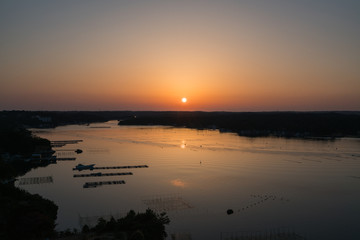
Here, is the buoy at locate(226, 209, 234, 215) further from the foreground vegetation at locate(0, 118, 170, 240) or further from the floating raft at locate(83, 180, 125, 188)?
the floating raft at locate(83, 180, 125, 188)

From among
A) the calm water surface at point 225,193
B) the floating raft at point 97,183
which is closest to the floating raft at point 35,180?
the calm water surface at point 225,193

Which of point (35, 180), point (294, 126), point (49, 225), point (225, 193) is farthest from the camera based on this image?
point (294, 126)

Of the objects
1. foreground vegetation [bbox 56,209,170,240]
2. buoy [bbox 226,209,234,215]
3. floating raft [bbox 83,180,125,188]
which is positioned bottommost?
floating raft [bbox 83,180,125,188]

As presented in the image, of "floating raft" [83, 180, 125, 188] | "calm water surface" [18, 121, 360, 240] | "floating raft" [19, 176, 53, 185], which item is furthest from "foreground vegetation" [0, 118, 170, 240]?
"floating raft" [19, 176, 53, 185]

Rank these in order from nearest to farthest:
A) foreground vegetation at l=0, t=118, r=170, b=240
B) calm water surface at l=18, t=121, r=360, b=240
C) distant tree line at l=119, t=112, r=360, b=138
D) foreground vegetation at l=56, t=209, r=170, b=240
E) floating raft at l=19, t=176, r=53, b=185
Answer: foreground vegetation at l=56, t=209, r=170, b=240, foreground vegetation at l=0, t=118, r=170, b=240, calm water surface at l=18, t=121, r=360, b=240, floating raft at l=19, t=176, r=53, b=185, distant tree line at l=119, t=112, r=360, b=138

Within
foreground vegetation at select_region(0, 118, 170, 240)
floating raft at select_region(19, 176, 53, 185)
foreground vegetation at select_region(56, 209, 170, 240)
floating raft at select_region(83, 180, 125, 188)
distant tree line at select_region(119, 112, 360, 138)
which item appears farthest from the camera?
distant tree line at select_region(119, 112, 360, 138)

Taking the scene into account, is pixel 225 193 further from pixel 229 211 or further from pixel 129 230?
pixel 129 230

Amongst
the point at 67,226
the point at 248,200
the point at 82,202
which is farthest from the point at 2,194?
the point at 248,200

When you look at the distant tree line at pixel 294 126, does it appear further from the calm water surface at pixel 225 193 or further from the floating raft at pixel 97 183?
the floating raft at pixel 97 183

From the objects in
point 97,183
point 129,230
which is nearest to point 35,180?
point 97,183

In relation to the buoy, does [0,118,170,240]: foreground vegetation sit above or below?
above
